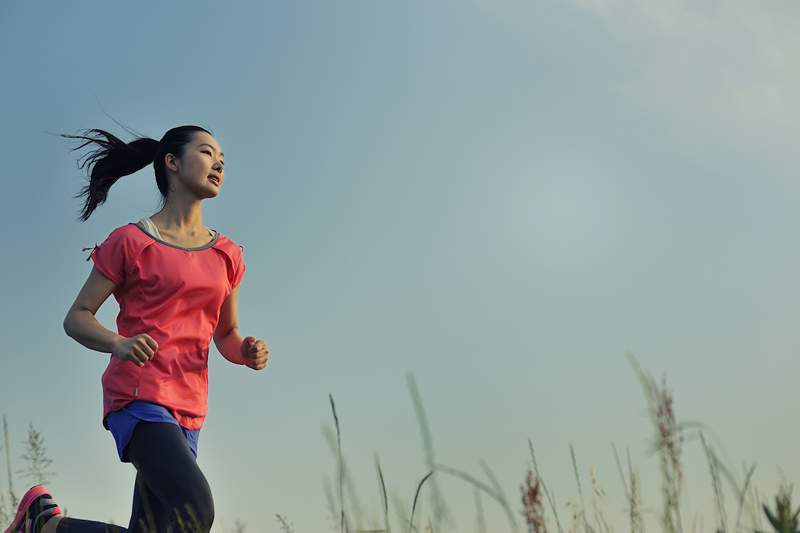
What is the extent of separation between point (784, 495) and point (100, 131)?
15.0ft

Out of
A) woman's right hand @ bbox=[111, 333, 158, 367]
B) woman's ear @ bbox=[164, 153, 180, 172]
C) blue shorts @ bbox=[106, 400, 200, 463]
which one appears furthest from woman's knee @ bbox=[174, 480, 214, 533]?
woman's ear @ bbox=[164, 153, 180, 172]

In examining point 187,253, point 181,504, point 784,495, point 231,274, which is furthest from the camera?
point 231,274

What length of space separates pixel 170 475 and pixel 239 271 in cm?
121

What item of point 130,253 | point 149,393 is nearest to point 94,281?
point 130,253

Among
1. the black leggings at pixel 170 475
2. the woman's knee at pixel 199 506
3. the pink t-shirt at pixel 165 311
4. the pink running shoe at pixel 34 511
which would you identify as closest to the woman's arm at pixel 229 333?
the pink t-shirt at pixel 165 311

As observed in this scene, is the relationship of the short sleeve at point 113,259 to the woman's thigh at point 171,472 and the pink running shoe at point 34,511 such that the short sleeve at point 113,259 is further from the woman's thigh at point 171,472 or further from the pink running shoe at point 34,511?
the pink running shoe at point 34,511

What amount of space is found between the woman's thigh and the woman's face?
3.84 ft

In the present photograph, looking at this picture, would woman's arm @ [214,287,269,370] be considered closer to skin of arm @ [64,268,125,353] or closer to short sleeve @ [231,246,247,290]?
short sleeve @ [231,246,247,290]

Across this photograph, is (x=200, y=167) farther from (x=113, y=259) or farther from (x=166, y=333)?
(x=166, y=333)

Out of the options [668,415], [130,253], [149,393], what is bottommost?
[668,415]

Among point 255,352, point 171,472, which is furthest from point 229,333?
point 171,472

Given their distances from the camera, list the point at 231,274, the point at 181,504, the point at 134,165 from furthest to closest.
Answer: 1. the point at 134,165
2. the point at 231,274
3. the point at 181,504

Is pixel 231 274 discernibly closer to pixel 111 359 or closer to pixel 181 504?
pixel 111 359

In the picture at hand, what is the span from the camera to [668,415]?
2.01 metres
